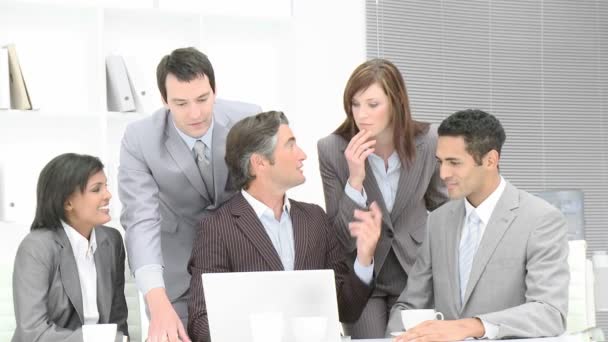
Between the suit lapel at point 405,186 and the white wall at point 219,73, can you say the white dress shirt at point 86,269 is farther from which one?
the white wall at point 219,73

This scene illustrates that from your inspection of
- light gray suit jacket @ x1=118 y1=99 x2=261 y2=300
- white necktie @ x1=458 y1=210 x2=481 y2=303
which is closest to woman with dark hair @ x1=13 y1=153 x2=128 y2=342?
light gray suit jacket @ x1=118 y1=99 x2=261 y2=300

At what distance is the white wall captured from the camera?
4.56 meters

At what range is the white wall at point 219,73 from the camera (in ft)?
15.0

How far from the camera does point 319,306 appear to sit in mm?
2340

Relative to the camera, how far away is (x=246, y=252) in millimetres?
2863

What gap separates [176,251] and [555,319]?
1263 mm

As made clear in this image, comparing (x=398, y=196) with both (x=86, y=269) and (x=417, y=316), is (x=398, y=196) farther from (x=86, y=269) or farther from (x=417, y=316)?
(x=86, y=269)

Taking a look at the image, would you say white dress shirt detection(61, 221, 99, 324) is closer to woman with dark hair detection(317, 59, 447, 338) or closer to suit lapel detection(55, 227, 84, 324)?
suit lapel detection(55, 227, 84, 324)

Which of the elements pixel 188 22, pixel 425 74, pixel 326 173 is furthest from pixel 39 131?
pixel 425 74

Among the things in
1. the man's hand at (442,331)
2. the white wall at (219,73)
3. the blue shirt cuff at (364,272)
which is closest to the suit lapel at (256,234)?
the blue shirt cuff at (364,272)

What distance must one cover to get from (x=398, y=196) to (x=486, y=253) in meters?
0.49

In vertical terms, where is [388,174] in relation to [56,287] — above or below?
Result: above

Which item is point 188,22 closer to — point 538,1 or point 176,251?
point 176,251

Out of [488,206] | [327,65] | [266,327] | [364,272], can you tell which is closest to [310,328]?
[266,327]
